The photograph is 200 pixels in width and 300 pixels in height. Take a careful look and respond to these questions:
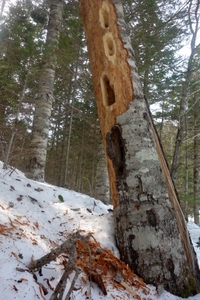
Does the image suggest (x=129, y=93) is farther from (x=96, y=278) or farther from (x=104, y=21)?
(x=96, y=278)

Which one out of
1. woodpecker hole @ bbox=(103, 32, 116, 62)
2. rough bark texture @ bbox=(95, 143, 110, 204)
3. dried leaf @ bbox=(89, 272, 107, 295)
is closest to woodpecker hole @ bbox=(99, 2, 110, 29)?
woodpecker hole @ bbox=(103, 32, 116, 62)

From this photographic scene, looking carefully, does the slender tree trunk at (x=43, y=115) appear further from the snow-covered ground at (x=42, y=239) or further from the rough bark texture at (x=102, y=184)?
the rough bark texture at (x=102, y=184)

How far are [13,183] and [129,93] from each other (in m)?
2.07

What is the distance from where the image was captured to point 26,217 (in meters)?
2.48

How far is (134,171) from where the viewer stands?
2420mm

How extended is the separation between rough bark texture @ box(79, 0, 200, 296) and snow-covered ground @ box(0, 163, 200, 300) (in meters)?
0.19

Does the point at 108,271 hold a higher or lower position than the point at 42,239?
→ lower

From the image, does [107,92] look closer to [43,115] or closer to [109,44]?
[109,44]

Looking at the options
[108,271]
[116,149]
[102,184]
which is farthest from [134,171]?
[102,184]

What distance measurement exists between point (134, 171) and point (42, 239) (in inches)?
44.1

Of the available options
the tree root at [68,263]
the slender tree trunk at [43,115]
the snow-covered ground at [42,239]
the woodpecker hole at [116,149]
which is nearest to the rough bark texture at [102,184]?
the slender tree trunk at [43,115]

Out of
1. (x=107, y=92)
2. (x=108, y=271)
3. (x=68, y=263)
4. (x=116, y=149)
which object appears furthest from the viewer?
(x=107, y=92)

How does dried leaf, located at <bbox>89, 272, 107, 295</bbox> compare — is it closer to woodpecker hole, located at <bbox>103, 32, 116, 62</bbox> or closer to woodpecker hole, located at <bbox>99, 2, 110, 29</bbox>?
woodpecker hole, located at <bbox>103, 32, 116, 62</bbox>

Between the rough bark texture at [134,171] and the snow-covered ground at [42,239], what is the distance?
0.19 metres
